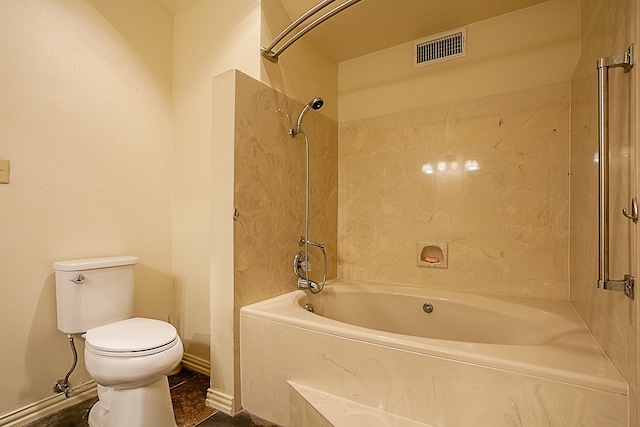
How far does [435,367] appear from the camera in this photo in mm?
1149

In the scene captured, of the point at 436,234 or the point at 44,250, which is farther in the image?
the point at 436,234

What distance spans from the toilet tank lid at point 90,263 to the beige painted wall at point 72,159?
3.6 inches

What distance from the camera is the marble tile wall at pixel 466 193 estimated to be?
1857 millimetres

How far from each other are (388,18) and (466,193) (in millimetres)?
1241

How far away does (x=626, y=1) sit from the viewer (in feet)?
3.21

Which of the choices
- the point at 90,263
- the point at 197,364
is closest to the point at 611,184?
the point at 90,263

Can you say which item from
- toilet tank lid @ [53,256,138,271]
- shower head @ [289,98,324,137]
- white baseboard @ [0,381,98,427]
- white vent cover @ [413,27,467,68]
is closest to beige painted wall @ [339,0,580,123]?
white vent cover @ [413,27,467,68]

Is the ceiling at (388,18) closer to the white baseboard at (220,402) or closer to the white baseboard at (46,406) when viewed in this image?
the white baseboard at (220,402)

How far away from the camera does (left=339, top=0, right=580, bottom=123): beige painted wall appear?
1836 millimetres

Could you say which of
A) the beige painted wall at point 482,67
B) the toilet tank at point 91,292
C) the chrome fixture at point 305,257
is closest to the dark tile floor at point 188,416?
the toilet tank at point 91,292

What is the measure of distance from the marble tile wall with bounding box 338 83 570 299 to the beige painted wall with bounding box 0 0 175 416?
Answer: 1.37 metres

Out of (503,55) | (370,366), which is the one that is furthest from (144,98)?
(503,55)

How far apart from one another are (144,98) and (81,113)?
1.37ft

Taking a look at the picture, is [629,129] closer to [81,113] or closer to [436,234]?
[436,234]
